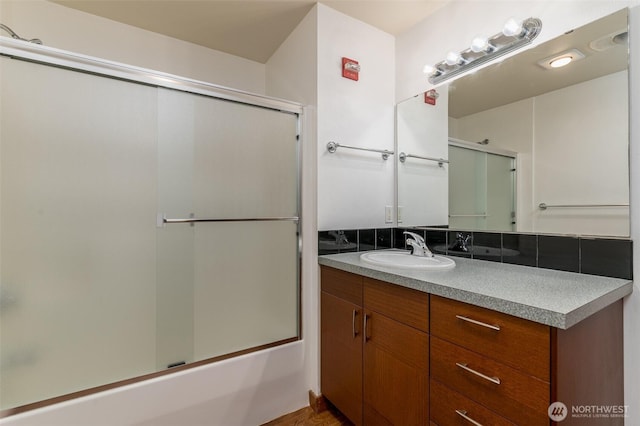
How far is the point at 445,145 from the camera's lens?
1856 millimetres

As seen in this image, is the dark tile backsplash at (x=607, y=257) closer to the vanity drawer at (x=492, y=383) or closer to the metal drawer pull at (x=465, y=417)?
the vanity drawer at (x=492, y=383)

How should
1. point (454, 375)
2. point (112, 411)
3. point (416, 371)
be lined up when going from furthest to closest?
point (112, 411)
point (416, 371)
point (454, 375)

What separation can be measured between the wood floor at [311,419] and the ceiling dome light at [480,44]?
2.18 metres

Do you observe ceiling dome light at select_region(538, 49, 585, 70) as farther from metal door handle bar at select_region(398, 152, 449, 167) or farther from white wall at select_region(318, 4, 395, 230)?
white wall at select_region(318, 4, 395, 230)

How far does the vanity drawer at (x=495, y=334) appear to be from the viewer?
0.81m

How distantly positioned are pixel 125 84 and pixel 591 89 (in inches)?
83.7

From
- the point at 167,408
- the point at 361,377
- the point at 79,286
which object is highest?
the point at 79,286

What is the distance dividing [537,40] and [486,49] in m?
0.23

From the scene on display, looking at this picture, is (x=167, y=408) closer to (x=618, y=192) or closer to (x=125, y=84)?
(x=125, y=84)

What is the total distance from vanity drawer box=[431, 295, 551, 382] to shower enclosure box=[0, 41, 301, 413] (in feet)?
3.24

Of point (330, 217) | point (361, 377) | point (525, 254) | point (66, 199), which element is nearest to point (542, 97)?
point (525, 254)

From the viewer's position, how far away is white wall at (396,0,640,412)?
109cm

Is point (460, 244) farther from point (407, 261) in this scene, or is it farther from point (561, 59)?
point (561, 59)

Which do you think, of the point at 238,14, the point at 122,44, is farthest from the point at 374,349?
the point at 122,44
